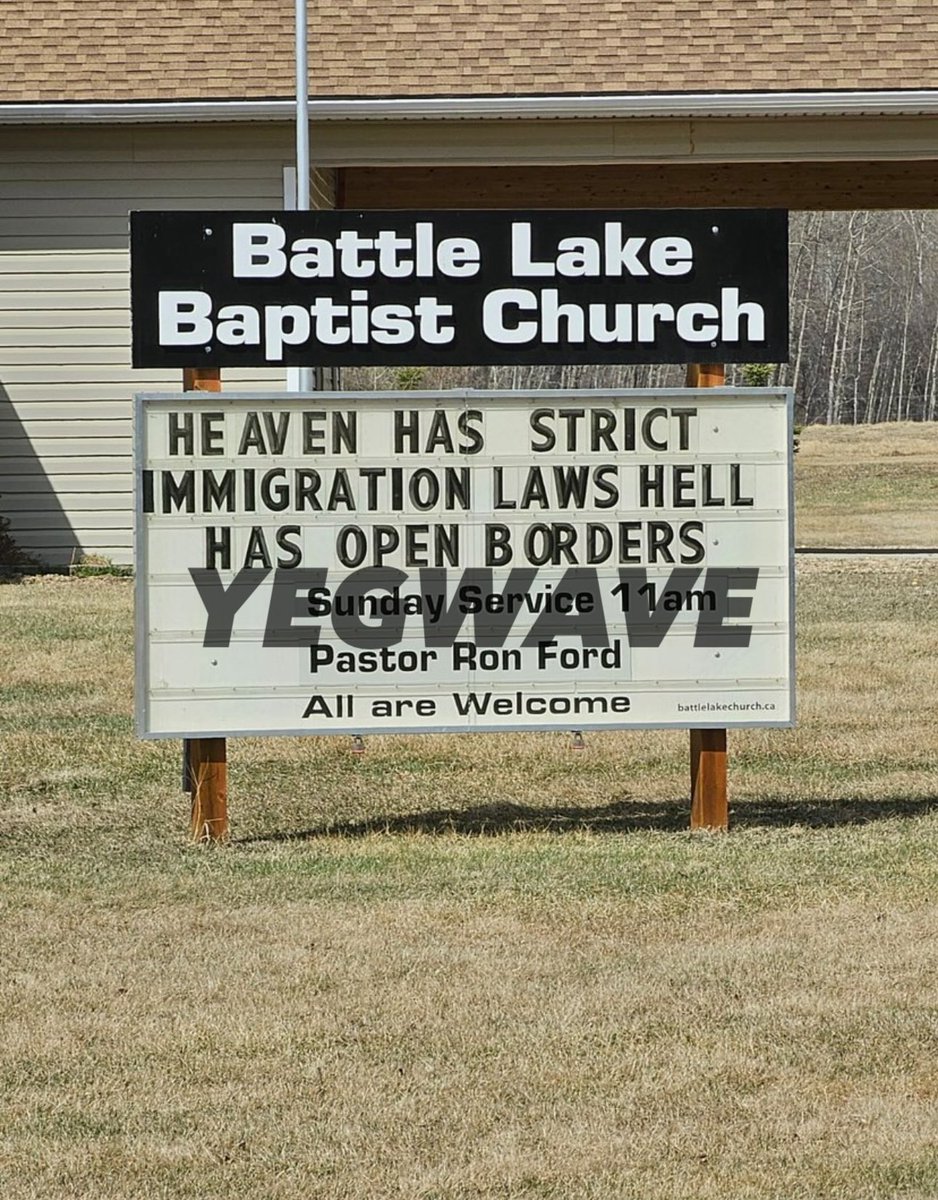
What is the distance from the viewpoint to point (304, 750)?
39.8ft

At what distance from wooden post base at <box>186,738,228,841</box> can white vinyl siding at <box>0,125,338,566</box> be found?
42.5ft

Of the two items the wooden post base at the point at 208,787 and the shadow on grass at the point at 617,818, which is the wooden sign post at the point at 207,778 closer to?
the wooden post base at the point at 208,787

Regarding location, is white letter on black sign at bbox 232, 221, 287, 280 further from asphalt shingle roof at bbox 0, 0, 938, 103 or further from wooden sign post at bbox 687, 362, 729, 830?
asphalt shingle roof at bbox 0, 0, 938, 103

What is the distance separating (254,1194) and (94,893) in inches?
141

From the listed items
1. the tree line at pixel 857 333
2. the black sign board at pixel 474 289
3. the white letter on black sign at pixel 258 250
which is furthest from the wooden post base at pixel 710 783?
the tree line at pixel 857 333

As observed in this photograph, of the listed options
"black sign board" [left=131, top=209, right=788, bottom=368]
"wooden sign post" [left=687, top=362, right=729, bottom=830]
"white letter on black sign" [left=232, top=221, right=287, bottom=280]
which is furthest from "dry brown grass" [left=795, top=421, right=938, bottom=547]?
"white letter on black sign" [left=232, top=221, right=287, bottom=280]

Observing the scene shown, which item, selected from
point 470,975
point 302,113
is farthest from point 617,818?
point 302,113

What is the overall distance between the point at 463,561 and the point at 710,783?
5.36ft

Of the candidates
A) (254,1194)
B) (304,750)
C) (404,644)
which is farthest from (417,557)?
(254,1194)

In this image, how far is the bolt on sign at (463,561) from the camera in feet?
30.4

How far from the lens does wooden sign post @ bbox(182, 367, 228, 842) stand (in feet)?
30.8

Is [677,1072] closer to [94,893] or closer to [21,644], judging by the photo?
[94,893]

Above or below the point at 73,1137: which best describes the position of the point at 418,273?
above

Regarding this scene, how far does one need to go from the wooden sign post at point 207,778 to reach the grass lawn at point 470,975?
0.15 meters
